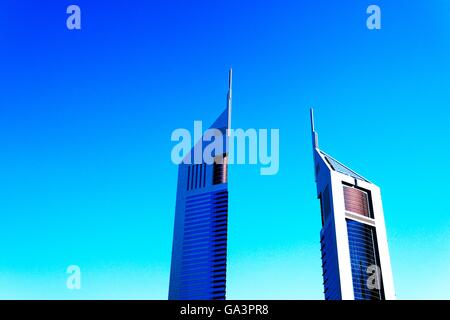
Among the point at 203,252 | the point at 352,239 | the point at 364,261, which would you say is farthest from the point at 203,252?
the point at 364,261

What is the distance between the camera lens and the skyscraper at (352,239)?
16675 cm

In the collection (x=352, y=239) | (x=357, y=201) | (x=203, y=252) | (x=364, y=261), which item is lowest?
(x=364, y=261)

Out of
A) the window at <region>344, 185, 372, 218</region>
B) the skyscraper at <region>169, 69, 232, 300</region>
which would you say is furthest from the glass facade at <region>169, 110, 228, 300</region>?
the window at <region>344, 185, 372, 218</region>

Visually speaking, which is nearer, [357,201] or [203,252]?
[357,201]

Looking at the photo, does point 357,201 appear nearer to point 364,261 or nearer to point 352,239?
point 352,239

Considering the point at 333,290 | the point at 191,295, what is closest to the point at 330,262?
the point at 333,290

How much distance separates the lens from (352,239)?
570ft
